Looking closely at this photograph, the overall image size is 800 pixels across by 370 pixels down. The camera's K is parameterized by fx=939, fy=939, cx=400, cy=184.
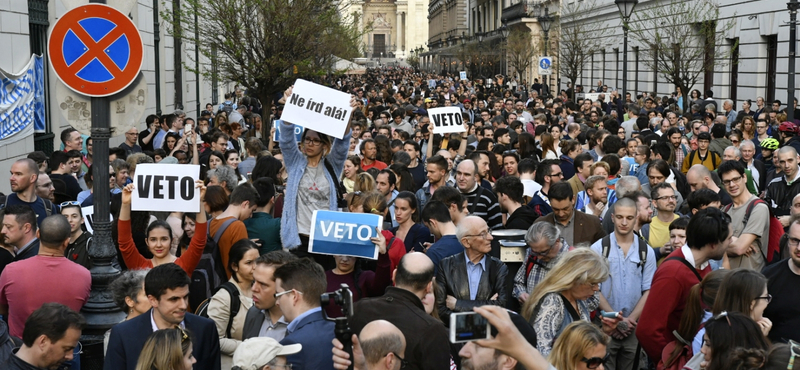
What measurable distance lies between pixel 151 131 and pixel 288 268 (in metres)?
12.7

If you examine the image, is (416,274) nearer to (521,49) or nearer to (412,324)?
(412,324)

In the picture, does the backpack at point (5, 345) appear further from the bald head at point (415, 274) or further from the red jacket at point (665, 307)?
the red jacket at point (665, 307)

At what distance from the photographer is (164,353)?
14.9 ft

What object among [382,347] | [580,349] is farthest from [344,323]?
[580,349]

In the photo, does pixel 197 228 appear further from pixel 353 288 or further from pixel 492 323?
pixel 492 323

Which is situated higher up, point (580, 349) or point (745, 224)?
point (745, 224)

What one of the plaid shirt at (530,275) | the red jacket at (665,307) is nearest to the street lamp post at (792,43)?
the plaid shirt at (530,275)

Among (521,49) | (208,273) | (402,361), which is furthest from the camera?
(521,49)

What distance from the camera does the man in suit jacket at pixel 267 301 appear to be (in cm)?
555

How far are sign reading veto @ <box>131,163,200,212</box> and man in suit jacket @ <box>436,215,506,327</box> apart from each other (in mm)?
2003

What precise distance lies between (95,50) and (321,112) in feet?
8.08

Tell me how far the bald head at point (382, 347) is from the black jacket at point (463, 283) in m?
2.09

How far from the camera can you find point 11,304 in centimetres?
627

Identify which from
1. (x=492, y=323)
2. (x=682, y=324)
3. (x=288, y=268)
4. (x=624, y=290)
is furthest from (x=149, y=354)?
(x=624, y=290)
